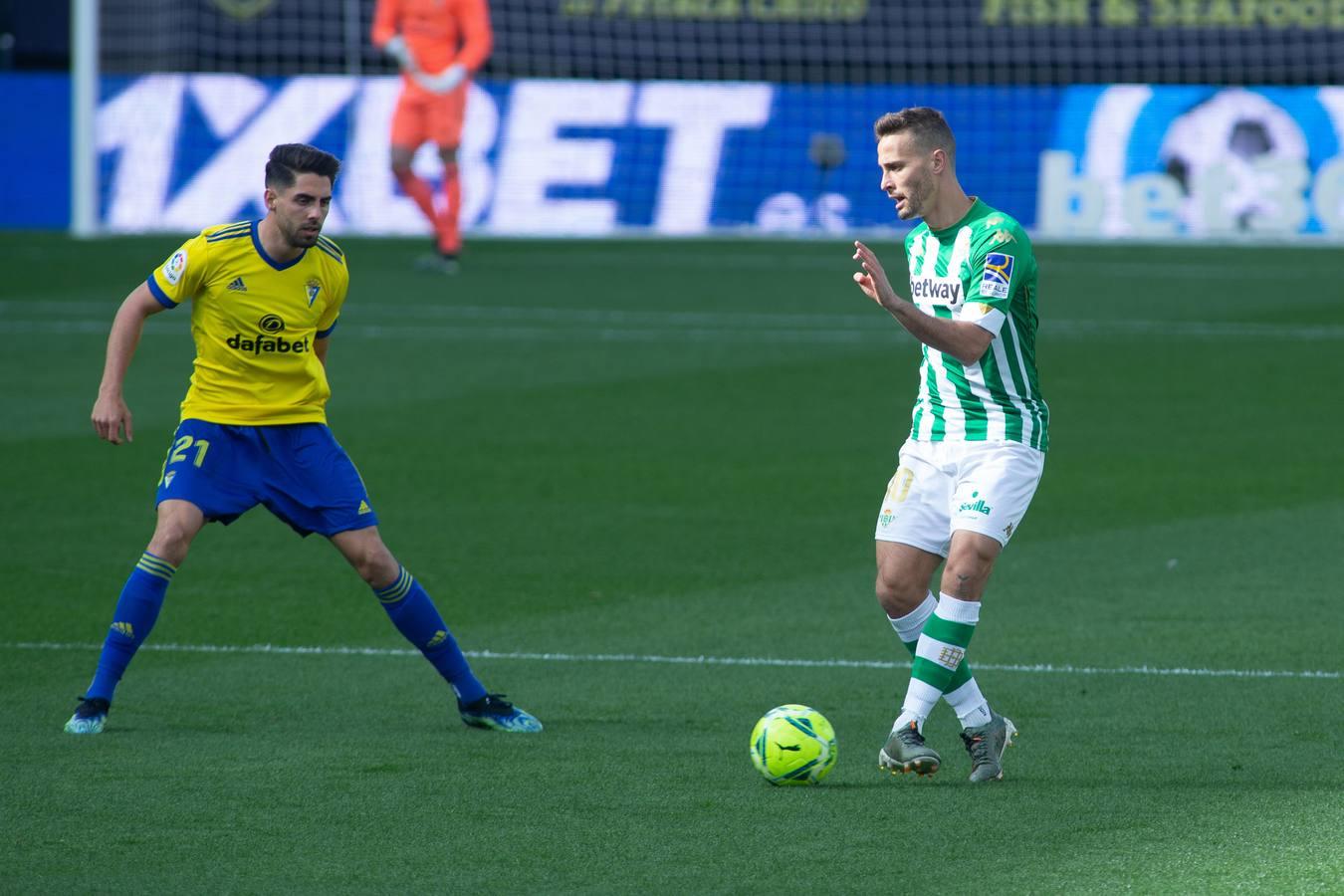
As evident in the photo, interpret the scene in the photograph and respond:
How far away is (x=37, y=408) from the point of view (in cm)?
1302

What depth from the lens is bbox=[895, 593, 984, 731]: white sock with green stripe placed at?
18.7ft

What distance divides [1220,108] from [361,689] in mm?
18784

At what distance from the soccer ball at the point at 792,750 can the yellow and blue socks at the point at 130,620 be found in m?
1.77

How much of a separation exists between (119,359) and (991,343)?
237cm

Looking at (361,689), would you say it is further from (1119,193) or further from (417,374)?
(1119,193)

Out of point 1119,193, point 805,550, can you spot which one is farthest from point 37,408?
point 1119,193

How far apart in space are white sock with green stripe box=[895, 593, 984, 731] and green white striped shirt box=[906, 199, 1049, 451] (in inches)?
17.4

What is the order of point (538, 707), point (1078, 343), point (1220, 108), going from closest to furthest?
1. point (538, 707)
2. point (1078, 343)
3. point (1220, 108)

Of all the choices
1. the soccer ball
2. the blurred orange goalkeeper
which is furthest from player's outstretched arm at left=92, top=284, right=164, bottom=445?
the blurred orange goalkeeper

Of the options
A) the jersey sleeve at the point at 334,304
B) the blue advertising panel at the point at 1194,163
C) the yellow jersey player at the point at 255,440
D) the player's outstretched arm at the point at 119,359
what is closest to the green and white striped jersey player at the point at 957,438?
the yellow jersey player at the point at 255,440

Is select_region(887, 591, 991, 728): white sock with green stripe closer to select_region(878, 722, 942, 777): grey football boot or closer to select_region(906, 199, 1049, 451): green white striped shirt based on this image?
select_region(878, 722, 942, 777): grey football boot

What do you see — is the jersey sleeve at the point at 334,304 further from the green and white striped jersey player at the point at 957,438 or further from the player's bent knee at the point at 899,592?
the player's bent knee at the point at 899,592

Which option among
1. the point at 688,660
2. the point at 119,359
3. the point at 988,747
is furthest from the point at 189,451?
the point at 988,747

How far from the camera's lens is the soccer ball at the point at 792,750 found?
18.3 feet
